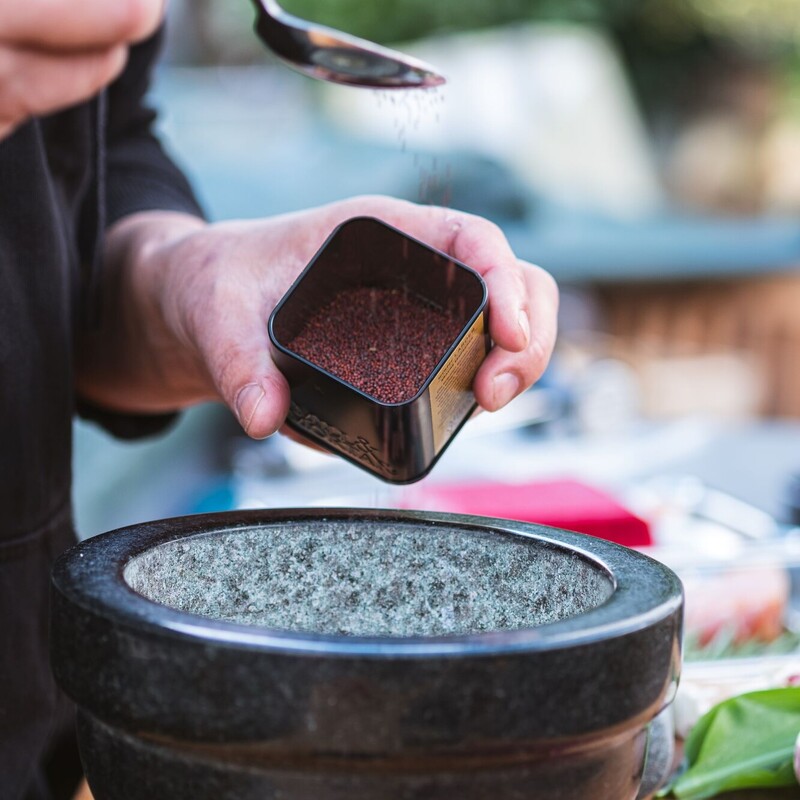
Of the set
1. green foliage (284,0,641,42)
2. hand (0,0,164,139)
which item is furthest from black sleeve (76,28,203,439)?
green foliage (284,0,641,42)

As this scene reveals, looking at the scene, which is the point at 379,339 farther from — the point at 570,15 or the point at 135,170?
the point at 570,15

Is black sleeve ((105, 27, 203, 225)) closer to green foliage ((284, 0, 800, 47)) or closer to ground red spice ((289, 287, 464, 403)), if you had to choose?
ground red spice ((289, 287, 464, 403))

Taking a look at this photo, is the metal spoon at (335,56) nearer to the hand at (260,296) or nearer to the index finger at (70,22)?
the hand at (260,296)

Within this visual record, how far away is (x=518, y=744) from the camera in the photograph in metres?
0.50

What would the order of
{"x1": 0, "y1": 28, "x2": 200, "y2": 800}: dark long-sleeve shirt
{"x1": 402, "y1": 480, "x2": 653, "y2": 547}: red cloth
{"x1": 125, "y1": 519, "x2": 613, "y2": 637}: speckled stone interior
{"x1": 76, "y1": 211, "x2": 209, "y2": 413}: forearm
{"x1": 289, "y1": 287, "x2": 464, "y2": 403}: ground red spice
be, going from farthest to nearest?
{"x1": 402, "y1": 480, "x2": 653, "y2": 547}: red cloth < {"x1": 76, "y1": 211, "x2": 209, "y2": 413}: forearm < {"x1": 0, "y1": 28, "x2": 200, "y2": 800}: dark long-sleeve shirt < {"x1": 289, "y1": 287, "x2": 464, "y2": 403}: ground red spice < {"x1": 125, "y1": 519, "x2": 613, "y2": 637}: speckled stone interior

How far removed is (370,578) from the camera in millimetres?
734

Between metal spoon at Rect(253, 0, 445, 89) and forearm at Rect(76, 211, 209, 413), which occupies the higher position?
metal spoon at Rect(253, 0, 445, 89)

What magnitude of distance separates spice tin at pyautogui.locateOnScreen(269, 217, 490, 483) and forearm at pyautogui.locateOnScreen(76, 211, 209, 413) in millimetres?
211

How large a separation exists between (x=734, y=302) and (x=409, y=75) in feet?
19.6

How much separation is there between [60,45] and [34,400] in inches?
20.8

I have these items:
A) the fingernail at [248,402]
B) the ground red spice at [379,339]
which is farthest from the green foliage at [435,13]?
the fingernail at [248,402]

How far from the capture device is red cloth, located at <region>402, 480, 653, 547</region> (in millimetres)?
1602

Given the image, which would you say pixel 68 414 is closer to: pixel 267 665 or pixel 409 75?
pixel 409 75

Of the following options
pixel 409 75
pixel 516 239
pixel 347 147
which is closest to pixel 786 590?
pixel 409 75
